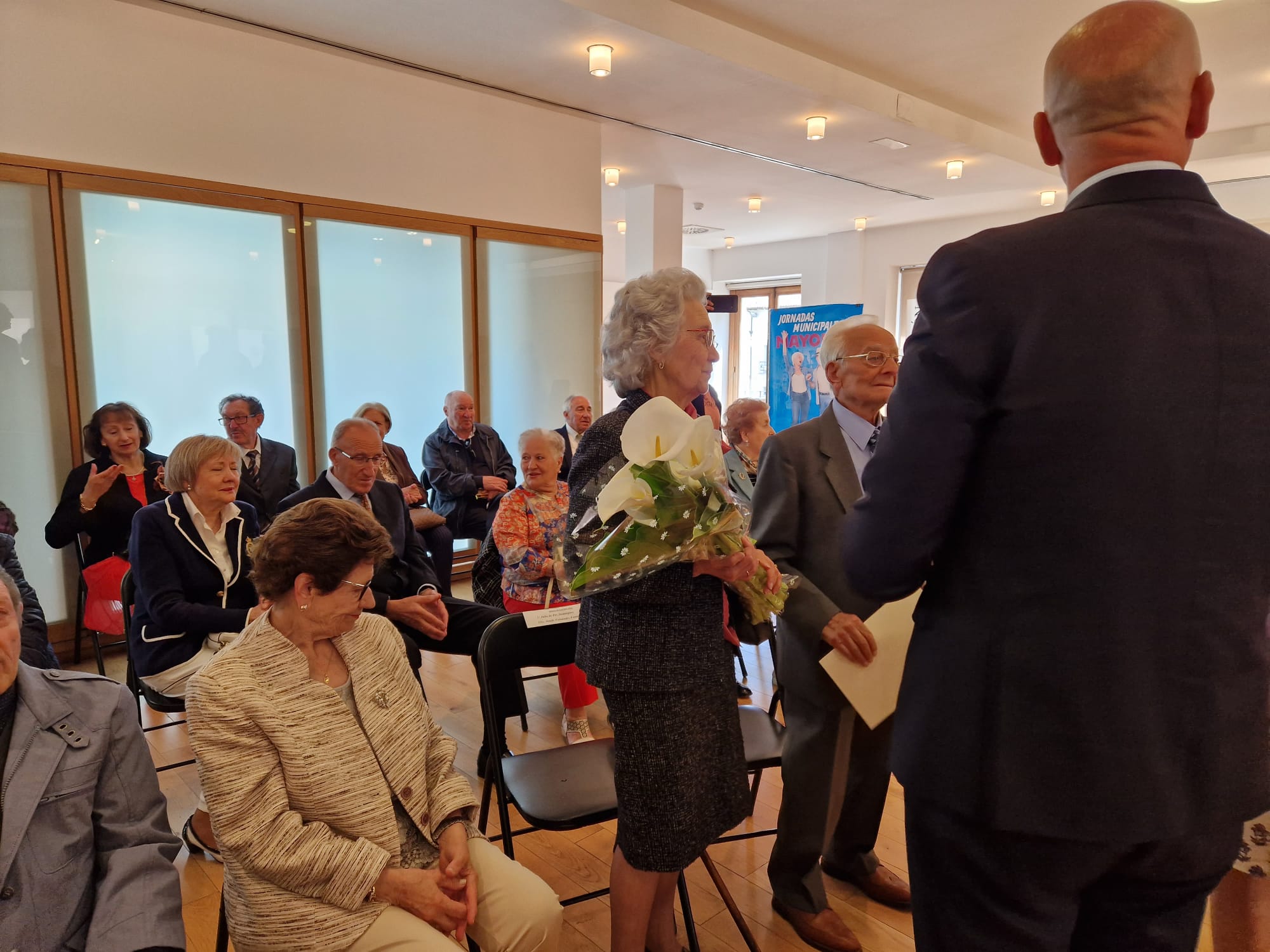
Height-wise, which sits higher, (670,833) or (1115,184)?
(1115,184)

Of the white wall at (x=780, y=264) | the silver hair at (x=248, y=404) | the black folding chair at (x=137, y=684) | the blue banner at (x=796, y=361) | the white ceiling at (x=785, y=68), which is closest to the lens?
the black folding chair at (x=137, y=684)

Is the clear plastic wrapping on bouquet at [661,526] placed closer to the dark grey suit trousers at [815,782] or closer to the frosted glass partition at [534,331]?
the dark grey suit trousers at [815,782]

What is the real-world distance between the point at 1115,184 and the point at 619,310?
1.03 m

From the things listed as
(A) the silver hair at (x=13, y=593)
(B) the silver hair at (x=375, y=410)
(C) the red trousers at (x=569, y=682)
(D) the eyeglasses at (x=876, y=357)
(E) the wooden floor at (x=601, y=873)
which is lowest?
(E) the wooden floor at (x=601, y=873)

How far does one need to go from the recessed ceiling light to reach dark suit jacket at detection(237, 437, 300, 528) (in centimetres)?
318

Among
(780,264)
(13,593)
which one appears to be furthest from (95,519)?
(780,264)

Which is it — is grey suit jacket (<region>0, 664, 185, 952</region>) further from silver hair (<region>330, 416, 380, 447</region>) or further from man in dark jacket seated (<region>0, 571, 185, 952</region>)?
silver hair (<region>330, 416, 380, 447</region>)

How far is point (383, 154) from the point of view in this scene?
561cm

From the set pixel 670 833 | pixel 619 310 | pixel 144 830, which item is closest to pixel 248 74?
pixel 619 310

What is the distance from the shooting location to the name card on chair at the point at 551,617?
2268 mm

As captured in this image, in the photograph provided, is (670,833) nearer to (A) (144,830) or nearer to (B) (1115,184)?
(A) (144,830)

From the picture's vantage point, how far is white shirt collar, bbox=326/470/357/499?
133 inches

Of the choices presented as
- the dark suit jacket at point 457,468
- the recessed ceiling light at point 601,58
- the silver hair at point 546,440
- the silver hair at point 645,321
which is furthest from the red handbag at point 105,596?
the recessed ceiling light at point 601,58

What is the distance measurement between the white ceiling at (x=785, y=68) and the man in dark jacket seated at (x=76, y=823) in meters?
4.35
